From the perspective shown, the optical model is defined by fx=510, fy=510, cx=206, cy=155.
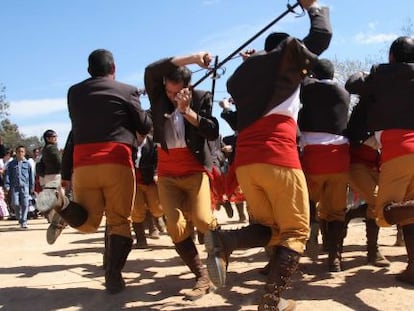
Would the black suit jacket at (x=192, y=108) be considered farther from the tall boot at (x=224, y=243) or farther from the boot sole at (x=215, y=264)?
the boot sole at (x=215, y=264)

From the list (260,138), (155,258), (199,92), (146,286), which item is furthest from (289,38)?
(155,258)

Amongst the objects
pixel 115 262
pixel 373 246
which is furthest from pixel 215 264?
pixel 373 246

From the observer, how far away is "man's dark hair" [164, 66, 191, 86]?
445cm

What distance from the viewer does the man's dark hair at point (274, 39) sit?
387 centimetres

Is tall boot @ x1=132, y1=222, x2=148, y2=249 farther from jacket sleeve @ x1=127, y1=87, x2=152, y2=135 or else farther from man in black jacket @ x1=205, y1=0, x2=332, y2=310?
man in black jacket @ x1=205, y1=0, x2=332, y2=310

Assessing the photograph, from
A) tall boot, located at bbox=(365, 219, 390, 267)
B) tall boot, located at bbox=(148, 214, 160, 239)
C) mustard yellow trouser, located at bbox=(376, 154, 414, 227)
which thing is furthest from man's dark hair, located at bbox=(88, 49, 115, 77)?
tall boot, located at bbox=(148, 214, 160, 239)

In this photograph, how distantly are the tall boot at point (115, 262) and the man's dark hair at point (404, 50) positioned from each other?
118 inches

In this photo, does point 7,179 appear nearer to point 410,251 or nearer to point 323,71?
point 323,71

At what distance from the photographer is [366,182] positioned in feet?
17.3

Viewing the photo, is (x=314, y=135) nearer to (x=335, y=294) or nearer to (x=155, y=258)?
(x=335, y=294)

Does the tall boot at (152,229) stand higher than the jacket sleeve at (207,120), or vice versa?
the jacket sleeve at (207,120)

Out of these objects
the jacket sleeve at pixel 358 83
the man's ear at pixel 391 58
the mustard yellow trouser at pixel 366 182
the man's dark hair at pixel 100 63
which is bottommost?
the mustard yellow trouser at pixel 366 182

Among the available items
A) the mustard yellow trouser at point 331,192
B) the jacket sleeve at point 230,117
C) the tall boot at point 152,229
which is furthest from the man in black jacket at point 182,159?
the tall boot at point 152,229

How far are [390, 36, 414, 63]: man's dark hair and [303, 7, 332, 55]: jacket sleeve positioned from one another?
122 centimetres
